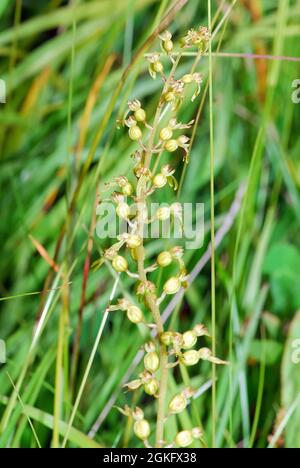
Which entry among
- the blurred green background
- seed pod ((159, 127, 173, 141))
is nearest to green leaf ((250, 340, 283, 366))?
the blurred green background

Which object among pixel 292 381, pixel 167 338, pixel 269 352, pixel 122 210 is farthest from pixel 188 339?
pixel 269 352

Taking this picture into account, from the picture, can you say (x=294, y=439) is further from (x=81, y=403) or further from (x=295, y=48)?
(x=295, y=48)

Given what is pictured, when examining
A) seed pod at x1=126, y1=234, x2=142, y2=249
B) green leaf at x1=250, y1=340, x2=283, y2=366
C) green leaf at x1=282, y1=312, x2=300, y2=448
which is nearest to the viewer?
seed pod at x1=126, y1=234, x2=142, y2=249

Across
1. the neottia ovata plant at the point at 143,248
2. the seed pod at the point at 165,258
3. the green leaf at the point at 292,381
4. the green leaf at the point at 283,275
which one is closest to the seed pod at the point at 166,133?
the neottia ovata plant at the point at 143,248

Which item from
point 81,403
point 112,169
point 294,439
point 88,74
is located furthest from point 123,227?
point 88,74

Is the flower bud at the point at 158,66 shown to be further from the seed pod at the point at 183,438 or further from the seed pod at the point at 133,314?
the seed pod at the point at 183,438

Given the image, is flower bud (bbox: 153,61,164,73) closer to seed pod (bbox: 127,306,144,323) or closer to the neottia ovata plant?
the neottia ovata plant

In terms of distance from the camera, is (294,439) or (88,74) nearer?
(294,439)

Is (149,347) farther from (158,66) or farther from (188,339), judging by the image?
(158,66)
